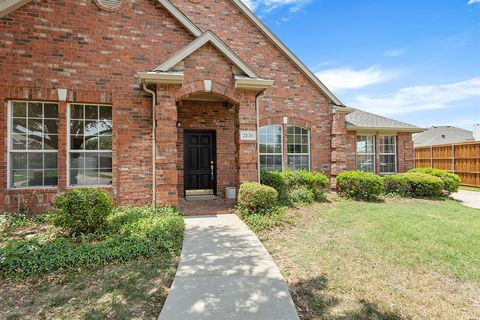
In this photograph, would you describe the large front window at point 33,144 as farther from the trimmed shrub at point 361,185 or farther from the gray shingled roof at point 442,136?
the gray shingled roof at point 442,136

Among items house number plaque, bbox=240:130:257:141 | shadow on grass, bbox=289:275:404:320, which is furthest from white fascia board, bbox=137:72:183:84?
shadow on grass, bbox=289:275:404:320

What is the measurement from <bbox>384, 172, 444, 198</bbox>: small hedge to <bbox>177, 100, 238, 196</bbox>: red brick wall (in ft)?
22.6

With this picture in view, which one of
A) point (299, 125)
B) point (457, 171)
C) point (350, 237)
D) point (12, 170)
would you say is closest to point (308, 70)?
point (299, 125)

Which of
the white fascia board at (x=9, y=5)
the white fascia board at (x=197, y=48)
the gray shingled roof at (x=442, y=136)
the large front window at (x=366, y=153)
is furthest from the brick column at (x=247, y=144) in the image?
the gray shingled roof at (x=442, y=136)

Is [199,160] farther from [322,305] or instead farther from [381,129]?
[381,129]

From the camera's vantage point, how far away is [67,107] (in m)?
7.21

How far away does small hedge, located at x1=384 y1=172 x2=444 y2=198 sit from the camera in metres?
10.6

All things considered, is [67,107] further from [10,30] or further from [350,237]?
[350,237]

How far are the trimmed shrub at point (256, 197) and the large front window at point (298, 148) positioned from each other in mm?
4121

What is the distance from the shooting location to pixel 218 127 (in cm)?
975

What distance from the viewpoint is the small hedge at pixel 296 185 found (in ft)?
29.1

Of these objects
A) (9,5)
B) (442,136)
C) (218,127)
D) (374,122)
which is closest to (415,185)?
(374,122)

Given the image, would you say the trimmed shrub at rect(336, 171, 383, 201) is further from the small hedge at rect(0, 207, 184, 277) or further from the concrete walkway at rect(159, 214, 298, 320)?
the small hedge at rect(0, 207, 184, 277)

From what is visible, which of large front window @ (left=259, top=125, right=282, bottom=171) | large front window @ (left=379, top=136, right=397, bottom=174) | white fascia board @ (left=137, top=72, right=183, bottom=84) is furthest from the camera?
large front window @ (left=379, top=136, right=397, bottom=174)
